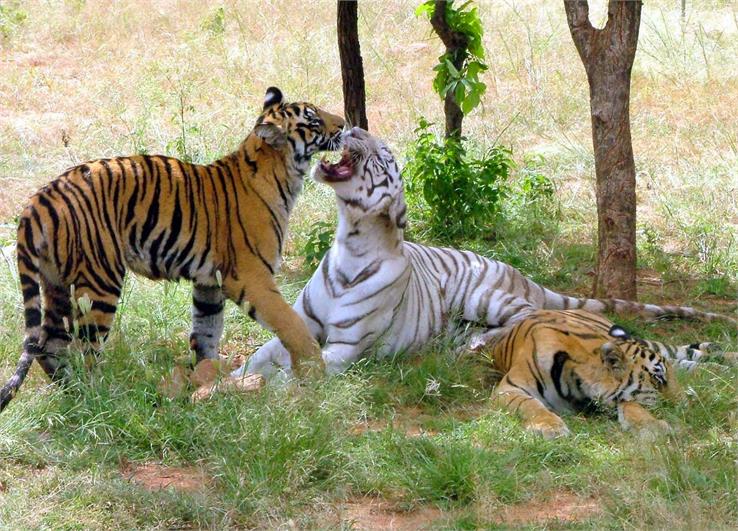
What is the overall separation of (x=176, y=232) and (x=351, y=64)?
2.96 metres

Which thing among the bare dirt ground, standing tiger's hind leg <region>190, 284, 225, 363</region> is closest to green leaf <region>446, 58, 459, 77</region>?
Answer: standing tiger's hind leg <region>190, 284, 225, 363</region>

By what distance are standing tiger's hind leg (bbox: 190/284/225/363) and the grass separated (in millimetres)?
155

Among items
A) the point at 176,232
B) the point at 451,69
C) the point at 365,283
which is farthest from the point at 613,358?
the point at 451,69

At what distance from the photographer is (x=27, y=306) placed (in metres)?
4.27

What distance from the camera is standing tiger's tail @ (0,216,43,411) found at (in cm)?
396

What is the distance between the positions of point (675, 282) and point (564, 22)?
620 centimetres

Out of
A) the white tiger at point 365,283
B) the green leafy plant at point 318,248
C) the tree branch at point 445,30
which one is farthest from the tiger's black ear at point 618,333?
the tree branch at point 445,30

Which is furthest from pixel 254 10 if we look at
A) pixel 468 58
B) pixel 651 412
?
pixel 651 412

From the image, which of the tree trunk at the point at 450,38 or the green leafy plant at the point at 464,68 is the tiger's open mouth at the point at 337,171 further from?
the tree trunk at the point at 450,38

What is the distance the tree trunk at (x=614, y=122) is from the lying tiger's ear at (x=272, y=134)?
193cm

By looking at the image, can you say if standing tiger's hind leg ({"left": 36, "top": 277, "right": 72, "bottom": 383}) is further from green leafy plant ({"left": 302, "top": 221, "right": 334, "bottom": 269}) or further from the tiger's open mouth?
green leafy plant ({"left": 302, "top": 221, "right": 334, "bottom": 269})

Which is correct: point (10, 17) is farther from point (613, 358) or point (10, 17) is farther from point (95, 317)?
point (613, 358)

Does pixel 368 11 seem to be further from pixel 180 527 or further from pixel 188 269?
pixel 180 527

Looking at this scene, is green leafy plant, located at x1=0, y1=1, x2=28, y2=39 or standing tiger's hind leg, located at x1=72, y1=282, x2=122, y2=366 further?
green leafy plant, located at x1=0, y1=1, x2=28, y2=39
